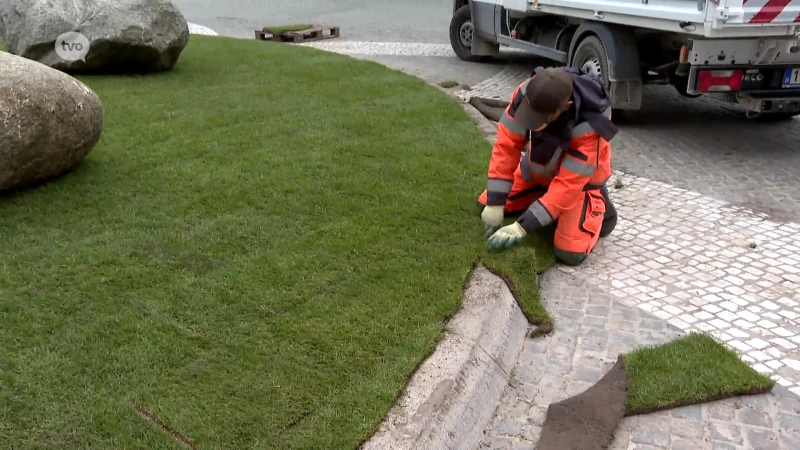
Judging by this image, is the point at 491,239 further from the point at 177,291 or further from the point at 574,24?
the point at 574,24

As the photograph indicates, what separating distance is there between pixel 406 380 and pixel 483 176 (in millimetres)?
2573

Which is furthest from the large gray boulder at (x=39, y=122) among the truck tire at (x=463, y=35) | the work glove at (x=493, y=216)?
the truck tire at (x=463, y=35)

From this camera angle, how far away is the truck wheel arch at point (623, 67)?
716cm

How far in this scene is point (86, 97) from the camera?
4.66 m

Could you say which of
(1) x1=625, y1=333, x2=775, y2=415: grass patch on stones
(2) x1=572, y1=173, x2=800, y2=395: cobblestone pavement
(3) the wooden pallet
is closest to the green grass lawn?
(1) x1=625, y1=333, x2=775, y2=415: grass patch on stones

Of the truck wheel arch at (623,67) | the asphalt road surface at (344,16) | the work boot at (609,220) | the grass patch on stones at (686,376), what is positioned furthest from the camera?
the asphalt road surface at (344,16)

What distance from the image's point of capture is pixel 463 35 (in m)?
11.5

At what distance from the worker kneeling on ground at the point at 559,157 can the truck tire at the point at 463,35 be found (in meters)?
7.48

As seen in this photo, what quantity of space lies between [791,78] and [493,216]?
4.08 m

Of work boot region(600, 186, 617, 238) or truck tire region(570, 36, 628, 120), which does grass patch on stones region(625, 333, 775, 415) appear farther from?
truck tire region(570, 36, 628, 120)

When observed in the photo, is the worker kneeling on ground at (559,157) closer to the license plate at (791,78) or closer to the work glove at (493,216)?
the work glove at (493,216)

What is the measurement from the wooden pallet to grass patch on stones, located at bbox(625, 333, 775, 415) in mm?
11102

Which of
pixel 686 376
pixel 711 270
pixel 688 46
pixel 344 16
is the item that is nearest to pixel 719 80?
pixel 688 46

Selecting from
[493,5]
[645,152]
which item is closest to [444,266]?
[645,152]
